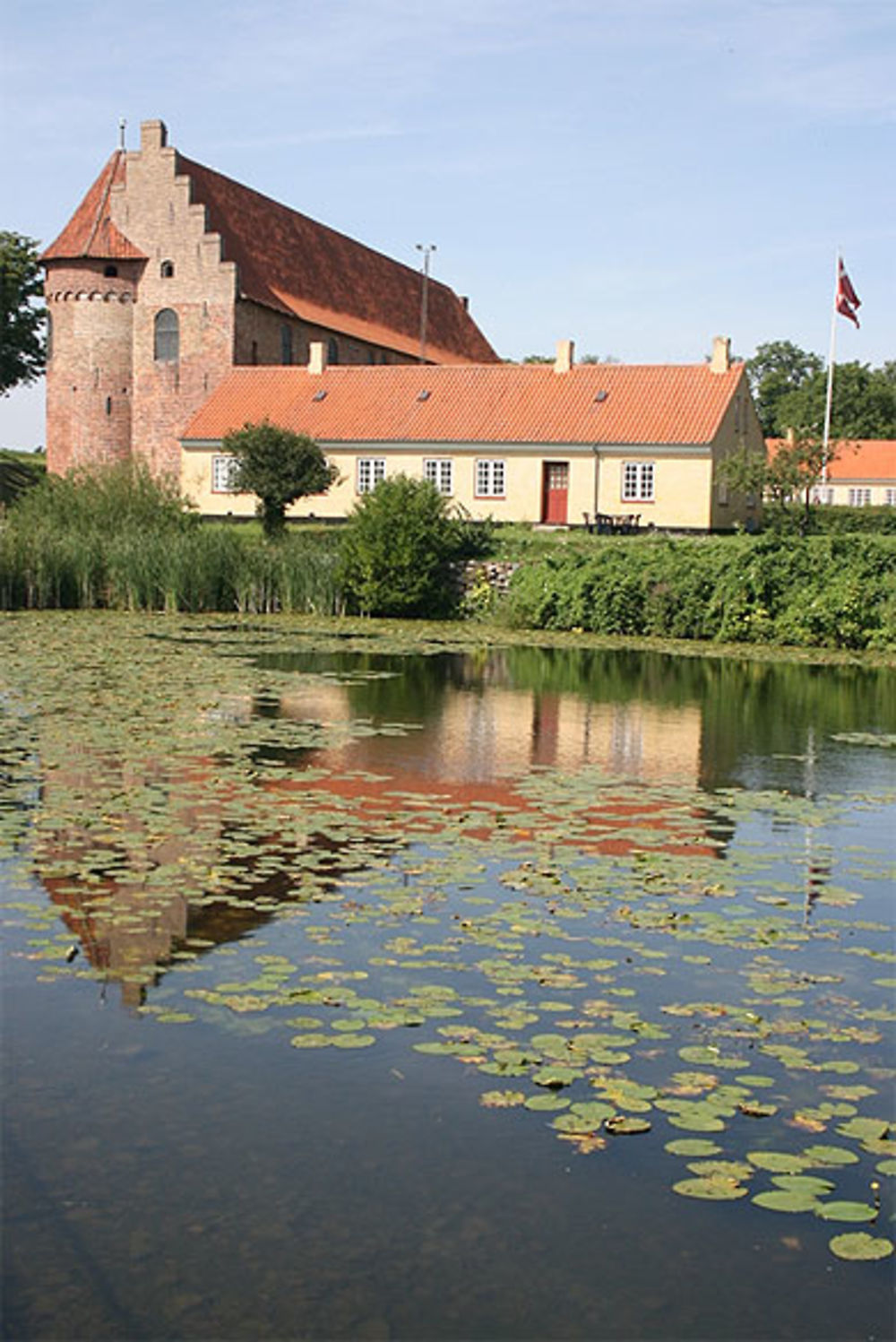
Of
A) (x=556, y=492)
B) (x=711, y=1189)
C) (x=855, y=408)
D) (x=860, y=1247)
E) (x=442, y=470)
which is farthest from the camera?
(x=855, y=408)

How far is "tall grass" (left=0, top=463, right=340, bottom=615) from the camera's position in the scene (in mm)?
31812

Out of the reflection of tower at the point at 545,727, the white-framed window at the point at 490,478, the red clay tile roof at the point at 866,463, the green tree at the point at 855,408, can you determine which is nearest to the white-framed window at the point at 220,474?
the white-framed window at the point at 490,478

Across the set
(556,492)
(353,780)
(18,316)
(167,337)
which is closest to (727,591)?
(353,780)

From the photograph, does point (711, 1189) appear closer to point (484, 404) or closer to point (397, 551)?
point (397, 551)

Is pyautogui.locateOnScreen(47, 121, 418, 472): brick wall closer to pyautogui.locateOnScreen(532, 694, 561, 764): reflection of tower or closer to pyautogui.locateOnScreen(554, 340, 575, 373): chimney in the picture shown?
pyautogui.locateOnScreen(554, 340, 575, 373): chimney

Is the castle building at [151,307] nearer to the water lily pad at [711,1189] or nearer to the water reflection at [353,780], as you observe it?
the water reflection at [353,780]

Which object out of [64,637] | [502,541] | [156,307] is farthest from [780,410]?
[64,637]

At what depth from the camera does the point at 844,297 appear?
2069 inches

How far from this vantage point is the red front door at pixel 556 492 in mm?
48969

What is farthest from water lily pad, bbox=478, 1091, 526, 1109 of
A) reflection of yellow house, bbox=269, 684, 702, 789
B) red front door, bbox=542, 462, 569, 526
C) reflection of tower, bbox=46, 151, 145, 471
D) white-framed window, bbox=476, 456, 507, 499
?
reflection of tower, bbox=46, 151, 145, 471

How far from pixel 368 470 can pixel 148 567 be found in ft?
64.9

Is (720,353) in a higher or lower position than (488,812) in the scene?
higher

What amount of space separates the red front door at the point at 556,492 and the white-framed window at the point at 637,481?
1964 millimetres

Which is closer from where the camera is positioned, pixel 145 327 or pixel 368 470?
pixel 368 470
